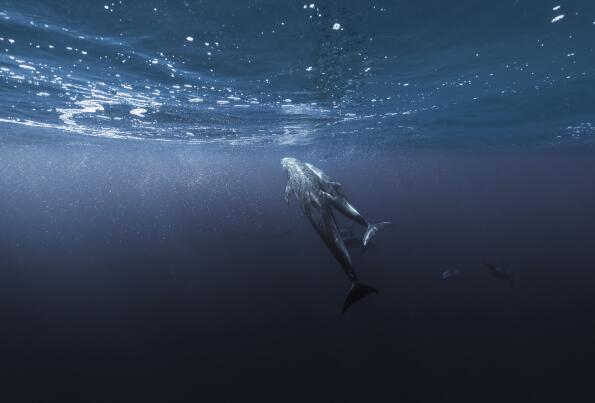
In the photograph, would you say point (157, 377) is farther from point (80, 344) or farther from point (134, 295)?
point (134, 295)

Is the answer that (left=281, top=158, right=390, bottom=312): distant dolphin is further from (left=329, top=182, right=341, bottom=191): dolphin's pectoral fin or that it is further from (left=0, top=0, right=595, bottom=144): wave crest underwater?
(left=0, top=0, right=595, bottom=144): wave crest underwater

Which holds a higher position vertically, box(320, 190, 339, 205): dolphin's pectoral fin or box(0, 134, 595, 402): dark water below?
box(320, 190, 339, 205): dolphin's pectoral fin

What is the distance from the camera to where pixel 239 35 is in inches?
351

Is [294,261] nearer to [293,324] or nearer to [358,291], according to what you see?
[293,324]

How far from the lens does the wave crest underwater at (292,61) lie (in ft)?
25.7

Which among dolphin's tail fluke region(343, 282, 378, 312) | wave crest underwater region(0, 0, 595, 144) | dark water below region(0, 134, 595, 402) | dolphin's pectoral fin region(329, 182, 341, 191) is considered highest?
wave crest underwater region(0, 0, 595, 144)

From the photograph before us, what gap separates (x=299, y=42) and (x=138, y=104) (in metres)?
11.4

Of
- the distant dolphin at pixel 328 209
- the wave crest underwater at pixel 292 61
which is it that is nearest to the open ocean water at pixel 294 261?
the wave crest underwater at pixel 292 61

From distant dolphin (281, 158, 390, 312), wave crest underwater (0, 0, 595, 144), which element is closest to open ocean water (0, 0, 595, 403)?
wave crest underwater (0, 0, 595, 144)

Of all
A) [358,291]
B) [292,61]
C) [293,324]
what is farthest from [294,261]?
[358,291]

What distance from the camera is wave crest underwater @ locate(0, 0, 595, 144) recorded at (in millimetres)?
7828

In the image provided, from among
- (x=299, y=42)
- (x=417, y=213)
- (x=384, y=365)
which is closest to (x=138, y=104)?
(x=299, y=42)

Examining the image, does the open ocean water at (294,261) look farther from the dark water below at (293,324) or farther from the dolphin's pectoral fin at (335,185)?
the dolphin's pectoral fin at (335,185)

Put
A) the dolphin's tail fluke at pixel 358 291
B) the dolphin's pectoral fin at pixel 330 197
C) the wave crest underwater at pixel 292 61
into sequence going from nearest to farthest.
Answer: the dolphin's pectoral fin at pixel 330 197 < the dolphin's tail fluke at pixel 358 291 < the wave crest underwater at pixel 292 61
